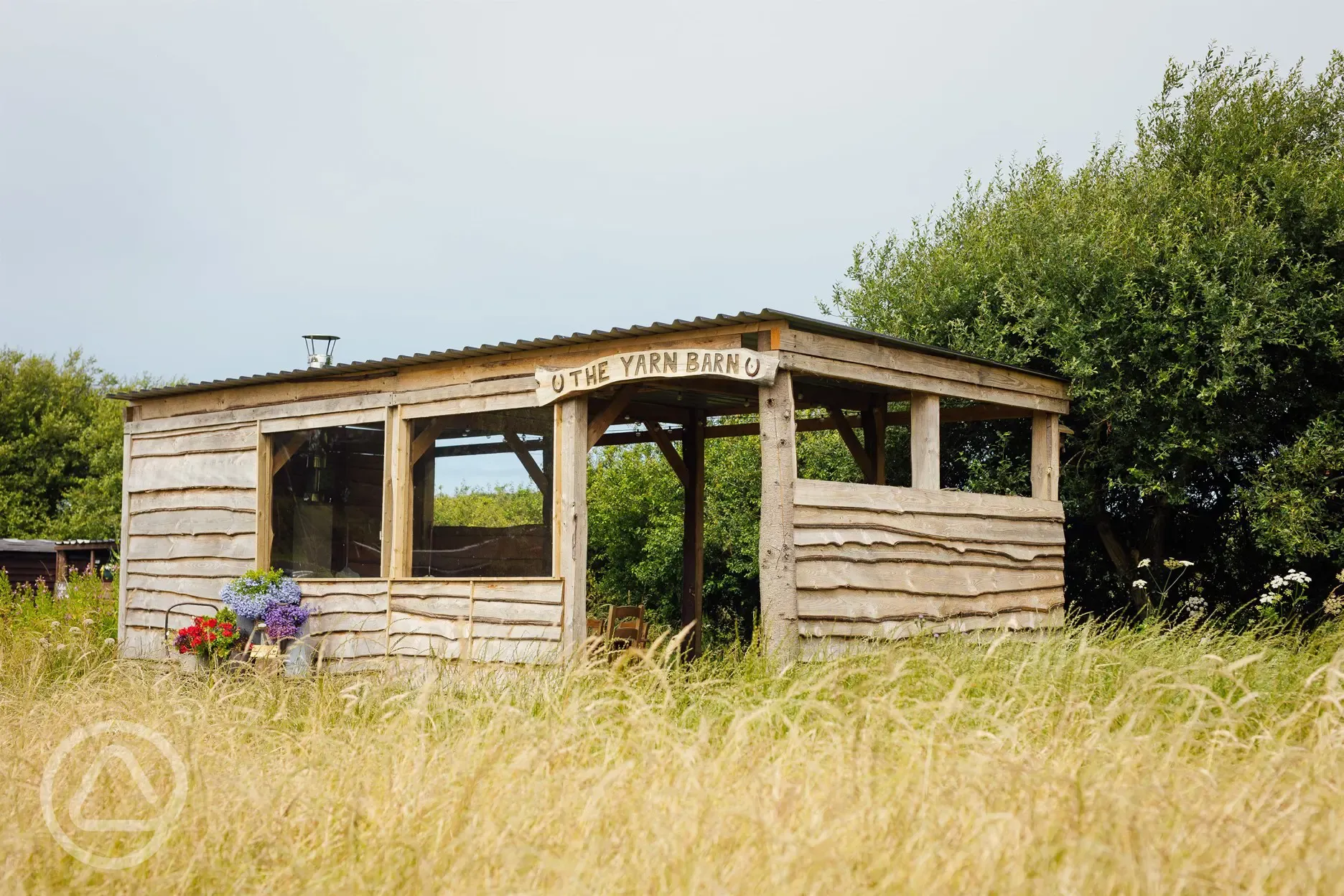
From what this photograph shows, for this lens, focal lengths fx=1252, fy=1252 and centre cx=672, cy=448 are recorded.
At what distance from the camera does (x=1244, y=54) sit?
40.4 feet

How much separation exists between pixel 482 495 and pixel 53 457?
25244 mm

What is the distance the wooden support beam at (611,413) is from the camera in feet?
29.2

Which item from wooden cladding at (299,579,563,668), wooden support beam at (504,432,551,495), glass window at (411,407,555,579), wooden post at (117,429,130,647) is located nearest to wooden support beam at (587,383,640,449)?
glass window at (411,407,555,579)

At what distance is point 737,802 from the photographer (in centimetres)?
391

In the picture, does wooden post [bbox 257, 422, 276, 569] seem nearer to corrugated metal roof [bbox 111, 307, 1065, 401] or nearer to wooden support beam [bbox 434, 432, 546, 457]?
corrugated metal roof [bbox 111, 307, 1065, 401]

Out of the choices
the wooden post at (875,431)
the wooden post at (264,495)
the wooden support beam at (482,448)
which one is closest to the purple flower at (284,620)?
the wooden post at (264,495)

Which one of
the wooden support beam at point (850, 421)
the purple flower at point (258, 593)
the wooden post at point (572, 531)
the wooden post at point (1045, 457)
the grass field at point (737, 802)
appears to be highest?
the wooden support beam at point (850, 421)

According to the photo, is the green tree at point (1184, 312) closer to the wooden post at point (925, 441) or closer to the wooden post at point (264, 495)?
the wooden post at point (925, 441)

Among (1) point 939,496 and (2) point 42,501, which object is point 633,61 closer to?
(1) point 939,496

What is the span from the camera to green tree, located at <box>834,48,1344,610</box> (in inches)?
422

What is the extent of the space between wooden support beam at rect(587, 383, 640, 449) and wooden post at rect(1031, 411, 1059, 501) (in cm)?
354

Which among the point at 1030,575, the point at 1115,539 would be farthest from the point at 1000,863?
the point at 1115,539

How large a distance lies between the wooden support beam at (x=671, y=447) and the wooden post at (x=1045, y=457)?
120 inches

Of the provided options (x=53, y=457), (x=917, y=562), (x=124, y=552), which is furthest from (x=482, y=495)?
(x=53, y=457)
